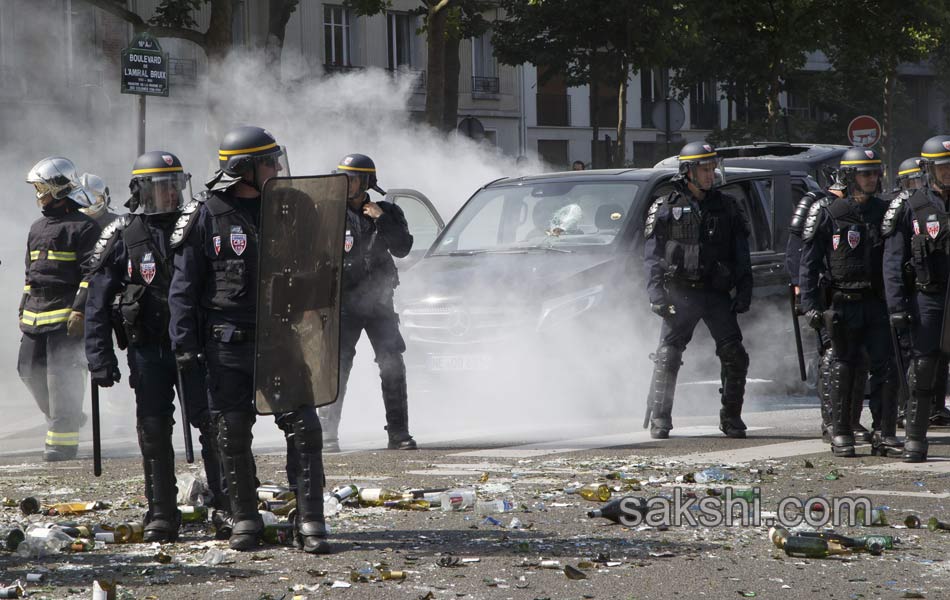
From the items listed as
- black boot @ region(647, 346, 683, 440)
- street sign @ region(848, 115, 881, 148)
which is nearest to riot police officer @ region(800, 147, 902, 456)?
black boot @ region(647, 346, 683, 440)

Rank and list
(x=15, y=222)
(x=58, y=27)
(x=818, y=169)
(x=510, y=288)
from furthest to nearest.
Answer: (x=58, y=27) < (x=15, y=222) < (x=818, y=169) < (x=510, y=288)

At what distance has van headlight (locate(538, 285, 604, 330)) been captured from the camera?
10719 millimetres

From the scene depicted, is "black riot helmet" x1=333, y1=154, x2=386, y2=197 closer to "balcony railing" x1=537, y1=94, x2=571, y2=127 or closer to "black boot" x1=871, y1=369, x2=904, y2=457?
"black boot" x1=871, y1=369, x2=904, y2=457

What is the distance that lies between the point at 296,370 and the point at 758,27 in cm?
2176

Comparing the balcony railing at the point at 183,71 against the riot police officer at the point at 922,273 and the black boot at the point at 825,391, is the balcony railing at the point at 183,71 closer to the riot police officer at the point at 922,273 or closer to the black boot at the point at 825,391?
the black boot at the point at 825,391

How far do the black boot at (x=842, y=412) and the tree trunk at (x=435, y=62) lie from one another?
12902 millimetres

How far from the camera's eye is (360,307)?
946cm

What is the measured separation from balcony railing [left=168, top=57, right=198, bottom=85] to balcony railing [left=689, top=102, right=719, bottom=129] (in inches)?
988

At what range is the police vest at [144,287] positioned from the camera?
6.62 metres

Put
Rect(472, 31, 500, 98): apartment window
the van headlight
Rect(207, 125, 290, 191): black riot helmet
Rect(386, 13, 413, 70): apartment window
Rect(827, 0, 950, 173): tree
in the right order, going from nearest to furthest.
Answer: Rect(207, 125, 290, 191): black riot helmet
the van headlight
Rect(827, 0, 950, 173): tree
Rect(386, 13, 413, 70): apartment window
Rect(472, 31, 500, 98): apartment window

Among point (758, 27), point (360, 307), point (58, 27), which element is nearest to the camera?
point (360, 307)

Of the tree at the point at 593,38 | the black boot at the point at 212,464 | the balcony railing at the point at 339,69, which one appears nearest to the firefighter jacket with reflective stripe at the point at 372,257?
the black boot at the point at 212,464

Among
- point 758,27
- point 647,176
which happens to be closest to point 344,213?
point 647,176

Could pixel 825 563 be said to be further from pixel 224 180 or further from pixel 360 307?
pixel 360 307
